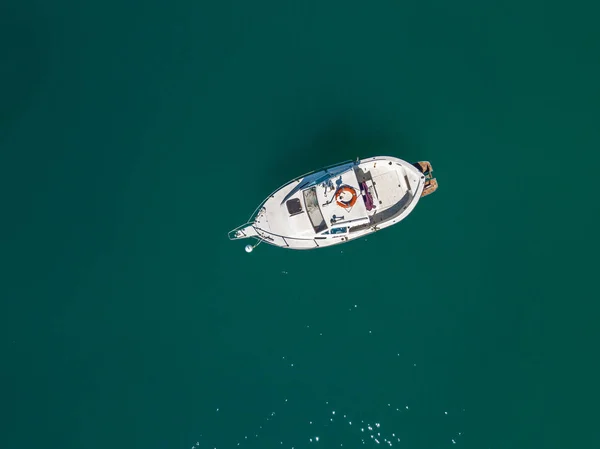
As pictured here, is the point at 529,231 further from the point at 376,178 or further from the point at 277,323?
the point at 277,323

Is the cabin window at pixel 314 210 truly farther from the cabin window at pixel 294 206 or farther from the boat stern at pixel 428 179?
the boat stern at pixel 428 179

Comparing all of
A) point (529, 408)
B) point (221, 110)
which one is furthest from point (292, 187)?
point (529, 408)

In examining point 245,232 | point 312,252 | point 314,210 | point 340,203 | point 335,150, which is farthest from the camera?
point 335,150

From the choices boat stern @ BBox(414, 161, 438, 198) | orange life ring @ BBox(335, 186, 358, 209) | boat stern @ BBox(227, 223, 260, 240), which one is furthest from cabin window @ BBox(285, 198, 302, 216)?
boat stern @ BBox(414, 161, 438, 198)

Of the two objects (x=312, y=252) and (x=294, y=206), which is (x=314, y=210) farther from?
(x=312, y=252)

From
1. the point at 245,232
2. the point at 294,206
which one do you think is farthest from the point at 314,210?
→ the point at 245,232

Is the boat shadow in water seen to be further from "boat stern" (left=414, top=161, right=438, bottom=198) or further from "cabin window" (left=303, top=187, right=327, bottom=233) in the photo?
"cabin window" (left=303, top=187, right=327, bottom=233)
